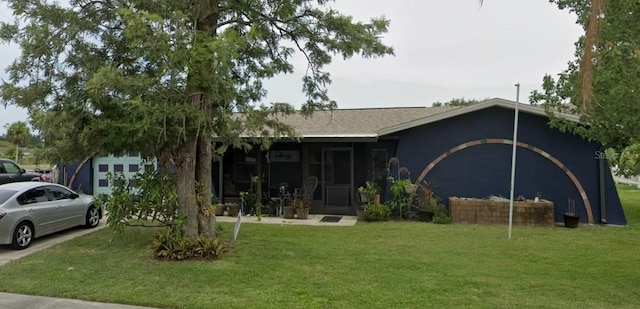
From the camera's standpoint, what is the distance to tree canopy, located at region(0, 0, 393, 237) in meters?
5.20

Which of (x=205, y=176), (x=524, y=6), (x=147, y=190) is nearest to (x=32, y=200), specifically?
(x=147, y=190)

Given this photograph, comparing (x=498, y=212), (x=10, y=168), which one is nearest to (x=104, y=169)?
(x=10, y=168)

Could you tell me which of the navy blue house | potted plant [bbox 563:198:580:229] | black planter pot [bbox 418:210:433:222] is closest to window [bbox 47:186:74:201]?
the navy blue house

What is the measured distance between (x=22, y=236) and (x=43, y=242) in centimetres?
71

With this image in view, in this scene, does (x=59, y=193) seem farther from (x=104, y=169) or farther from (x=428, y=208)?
(x=428, y=208)

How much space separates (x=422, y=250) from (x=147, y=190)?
5.10 metres

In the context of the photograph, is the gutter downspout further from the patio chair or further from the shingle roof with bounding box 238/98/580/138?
the patio chair

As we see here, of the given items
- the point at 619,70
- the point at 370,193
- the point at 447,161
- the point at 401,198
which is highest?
the point at 619,70

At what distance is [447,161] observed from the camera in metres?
10.8

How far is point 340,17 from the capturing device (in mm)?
7266

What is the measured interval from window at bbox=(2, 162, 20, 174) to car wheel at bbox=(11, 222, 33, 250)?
7.95m

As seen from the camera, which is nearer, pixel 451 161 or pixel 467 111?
pixel 467 111

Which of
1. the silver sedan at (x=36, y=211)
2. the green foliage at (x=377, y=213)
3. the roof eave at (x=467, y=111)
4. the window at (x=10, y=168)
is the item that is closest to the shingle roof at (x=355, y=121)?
the roof eave at (x=467, y=111)

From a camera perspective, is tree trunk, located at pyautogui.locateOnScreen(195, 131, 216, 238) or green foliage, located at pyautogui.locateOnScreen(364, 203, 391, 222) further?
green foliage, located at pyautogui.locateOnScreen(364, 203, 391, 222)
